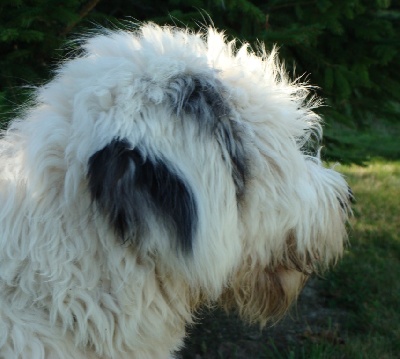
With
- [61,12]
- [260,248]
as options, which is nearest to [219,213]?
[260,248]

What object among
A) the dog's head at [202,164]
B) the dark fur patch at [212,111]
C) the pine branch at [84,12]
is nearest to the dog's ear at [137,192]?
the dog's head at [202,164]

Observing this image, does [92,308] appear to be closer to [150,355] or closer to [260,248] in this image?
[150,355]

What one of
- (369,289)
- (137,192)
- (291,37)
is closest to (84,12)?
(291,37)

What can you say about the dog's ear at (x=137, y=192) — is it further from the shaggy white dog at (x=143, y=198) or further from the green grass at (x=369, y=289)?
the green grass at (x=369, y=289)

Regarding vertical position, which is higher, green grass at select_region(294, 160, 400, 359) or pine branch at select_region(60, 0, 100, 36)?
pine branch at select_region(60, 0, 100, 36)

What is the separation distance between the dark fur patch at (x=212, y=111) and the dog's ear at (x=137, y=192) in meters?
0.18

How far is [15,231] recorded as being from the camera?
1819 mm

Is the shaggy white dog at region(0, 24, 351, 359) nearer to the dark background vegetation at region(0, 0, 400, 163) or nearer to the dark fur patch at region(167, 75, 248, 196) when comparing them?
the dark fur patch at region(167, 75, 248, 196)

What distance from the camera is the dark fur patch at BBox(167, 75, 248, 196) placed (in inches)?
72.2

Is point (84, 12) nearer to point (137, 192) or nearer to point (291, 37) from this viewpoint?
point (291, 37)

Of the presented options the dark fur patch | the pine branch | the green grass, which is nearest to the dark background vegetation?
the pine branch

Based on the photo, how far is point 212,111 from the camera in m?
1.86

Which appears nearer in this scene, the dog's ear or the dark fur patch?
the dog's ear

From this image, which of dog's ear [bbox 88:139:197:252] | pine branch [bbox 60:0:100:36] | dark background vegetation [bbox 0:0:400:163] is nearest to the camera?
dog's ear [bbox 88:139:197:252]
